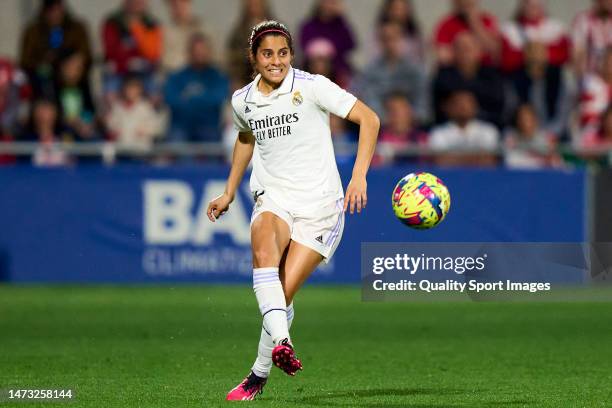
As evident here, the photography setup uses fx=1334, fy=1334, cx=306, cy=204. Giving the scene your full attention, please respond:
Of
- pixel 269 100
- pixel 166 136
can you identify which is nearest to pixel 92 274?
pixel 166 136

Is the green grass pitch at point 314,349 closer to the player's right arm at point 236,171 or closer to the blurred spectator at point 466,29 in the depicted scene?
the player's right arm at point 236,171

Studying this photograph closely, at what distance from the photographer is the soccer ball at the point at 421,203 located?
8.55 meters

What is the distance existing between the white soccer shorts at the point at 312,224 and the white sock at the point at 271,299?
1.10 feet

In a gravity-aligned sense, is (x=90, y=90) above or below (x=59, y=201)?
above

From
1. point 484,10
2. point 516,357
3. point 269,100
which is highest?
point 484,10

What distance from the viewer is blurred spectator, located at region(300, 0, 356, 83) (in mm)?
19016

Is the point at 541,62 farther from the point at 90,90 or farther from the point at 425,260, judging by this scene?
the point at 425,260

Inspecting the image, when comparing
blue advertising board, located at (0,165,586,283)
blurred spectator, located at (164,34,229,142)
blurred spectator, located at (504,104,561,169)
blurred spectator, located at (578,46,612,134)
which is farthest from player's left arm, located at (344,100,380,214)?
blurred spectator, located at (578,46,612,134)

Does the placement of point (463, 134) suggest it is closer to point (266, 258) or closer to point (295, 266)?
point (295, 266)

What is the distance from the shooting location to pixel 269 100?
28.1 ft

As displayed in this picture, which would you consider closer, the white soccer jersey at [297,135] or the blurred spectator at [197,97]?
the white soccer jersey at [297,135]

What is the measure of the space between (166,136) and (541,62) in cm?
540

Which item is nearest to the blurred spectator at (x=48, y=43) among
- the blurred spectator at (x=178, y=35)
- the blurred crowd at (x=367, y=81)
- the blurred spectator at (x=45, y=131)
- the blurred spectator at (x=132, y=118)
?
the blurred crowd at (x=367, y=81)

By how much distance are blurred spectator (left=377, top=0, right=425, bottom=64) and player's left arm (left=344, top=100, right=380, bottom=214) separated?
34.8 ft
